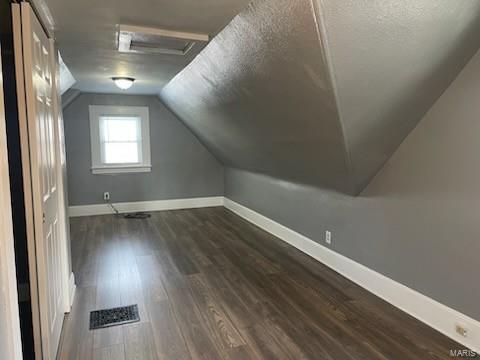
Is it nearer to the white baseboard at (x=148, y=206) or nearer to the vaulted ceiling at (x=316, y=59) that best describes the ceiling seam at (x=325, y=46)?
the vaulted ceiling at (x=316, y=59)

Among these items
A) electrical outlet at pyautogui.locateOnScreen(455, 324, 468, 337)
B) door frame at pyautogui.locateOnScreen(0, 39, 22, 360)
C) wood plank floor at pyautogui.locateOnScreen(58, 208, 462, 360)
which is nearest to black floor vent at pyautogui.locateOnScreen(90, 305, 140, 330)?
wood plank floor at pyautogui.locateOnScreen(58, 208, 462, 360)

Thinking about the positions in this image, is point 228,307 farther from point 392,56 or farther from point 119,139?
point 119,139

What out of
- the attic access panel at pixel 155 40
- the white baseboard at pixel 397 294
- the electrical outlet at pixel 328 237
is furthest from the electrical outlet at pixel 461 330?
the attic access panel at pixel 155 40

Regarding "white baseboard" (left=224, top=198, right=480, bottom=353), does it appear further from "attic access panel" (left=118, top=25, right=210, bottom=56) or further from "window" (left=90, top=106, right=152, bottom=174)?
"window" (left=90, top=106, right=152, bottom=174)

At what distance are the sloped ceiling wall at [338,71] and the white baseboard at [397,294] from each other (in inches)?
29.1

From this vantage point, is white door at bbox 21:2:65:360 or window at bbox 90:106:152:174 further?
window at bbox 90:106:152:174

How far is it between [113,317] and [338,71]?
2274 millimetres

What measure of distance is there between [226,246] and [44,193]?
251cm

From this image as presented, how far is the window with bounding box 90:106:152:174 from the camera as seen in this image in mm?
5629

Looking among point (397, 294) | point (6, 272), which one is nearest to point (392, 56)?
point (397, 294)

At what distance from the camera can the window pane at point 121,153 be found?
19.0ft

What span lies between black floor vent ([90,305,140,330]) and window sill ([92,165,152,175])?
3511 mm

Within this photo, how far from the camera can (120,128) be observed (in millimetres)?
5832

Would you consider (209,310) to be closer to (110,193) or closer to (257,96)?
(257,96)
